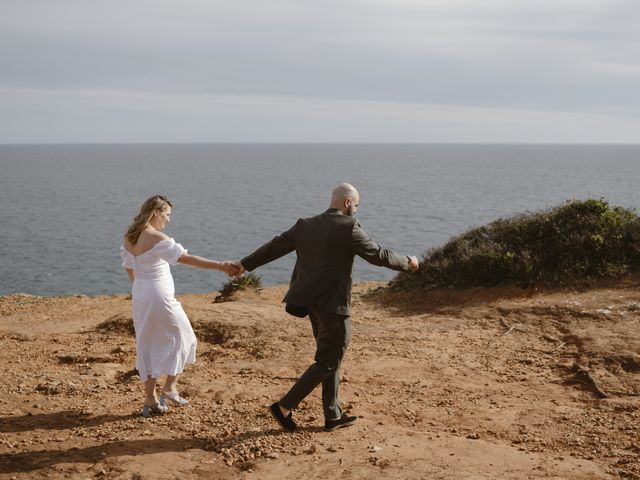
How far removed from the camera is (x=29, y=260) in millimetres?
36156

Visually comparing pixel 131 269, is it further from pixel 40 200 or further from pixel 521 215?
pixel 40 200

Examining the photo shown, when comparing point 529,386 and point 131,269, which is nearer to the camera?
point 131,269

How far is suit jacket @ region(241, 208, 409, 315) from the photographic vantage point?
6035mm

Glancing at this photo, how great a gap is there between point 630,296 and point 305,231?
24.2 ft

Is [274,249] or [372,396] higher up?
[274,249]

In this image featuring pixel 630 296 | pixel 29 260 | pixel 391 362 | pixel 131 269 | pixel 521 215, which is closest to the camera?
pixel 131 269

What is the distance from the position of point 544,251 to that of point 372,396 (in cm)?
685

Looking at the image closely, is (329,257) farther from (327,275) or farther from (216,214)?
(216,214)

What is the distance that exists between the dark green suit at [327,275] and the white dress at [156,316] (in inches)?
46.5

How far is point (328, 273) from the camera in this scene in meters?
6.06

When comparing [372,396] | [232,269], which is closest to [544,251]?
[372,396]

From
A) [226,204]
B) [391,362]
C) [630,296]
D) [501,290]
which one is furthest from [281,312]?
[226,204]

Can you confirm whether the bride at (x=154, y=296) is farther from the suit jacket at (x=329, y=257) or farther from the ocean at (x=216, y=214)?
the ocean at (x=216, y=214)

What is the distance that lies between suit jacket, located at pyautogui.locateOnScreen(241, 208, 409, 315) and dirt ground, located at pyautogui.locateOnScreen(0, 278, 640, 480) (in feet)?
4.19
